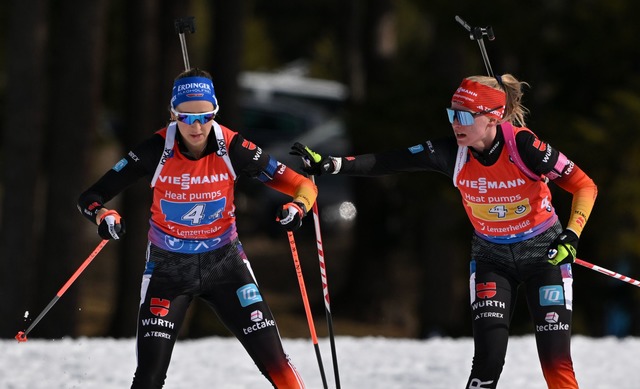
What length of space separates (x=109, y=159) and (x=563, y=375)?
23.1m

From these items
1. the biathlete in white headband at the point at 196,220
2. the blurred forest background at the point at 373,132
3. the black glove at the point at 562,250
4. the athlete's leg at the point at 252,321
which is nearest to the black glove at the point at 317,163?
the biathlete in white headband at the point at 196,220

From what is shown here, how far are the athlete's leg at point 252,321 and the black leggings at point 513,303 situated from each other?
1009 millimetres

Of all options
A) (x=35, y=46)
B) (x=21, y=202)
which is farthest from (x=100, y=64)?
(x=21, y=202)

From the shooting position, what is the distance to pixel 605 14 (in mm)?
14406

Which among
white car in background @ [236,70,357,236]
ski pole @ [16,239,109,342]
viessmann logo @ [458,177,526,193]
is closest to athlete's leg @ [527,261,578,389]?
viessmann logo @ [458,177,526,193]

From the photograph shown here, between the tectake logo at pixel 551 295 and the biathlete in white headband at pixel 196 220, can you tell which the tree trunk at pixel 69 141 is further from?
the tectake logo at pixel 551 295

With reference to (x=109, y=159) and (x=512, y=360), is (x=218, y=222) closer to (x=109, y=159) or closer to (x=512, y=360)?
(x=512, y=360)

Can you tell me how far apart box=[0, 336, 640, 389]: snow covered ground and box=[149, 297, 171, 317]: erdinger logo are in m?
2.72

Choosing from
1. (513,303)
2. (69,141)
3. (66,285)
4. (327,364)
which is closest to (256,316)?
(66,285)

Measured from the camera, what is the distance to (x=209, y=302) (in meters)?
6.72

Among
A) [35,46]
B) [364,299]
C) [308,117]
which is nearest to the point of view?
[35,46]

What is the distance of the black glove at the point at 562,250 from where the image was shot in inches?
258

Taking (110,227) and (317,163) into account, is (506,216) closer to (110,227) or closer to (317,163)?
(317,163)

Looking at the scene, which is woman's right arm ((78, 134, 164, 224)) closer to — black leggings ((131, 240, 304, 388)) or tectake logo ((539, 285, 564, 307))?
black leggings ((131, 240, 304, 388))
